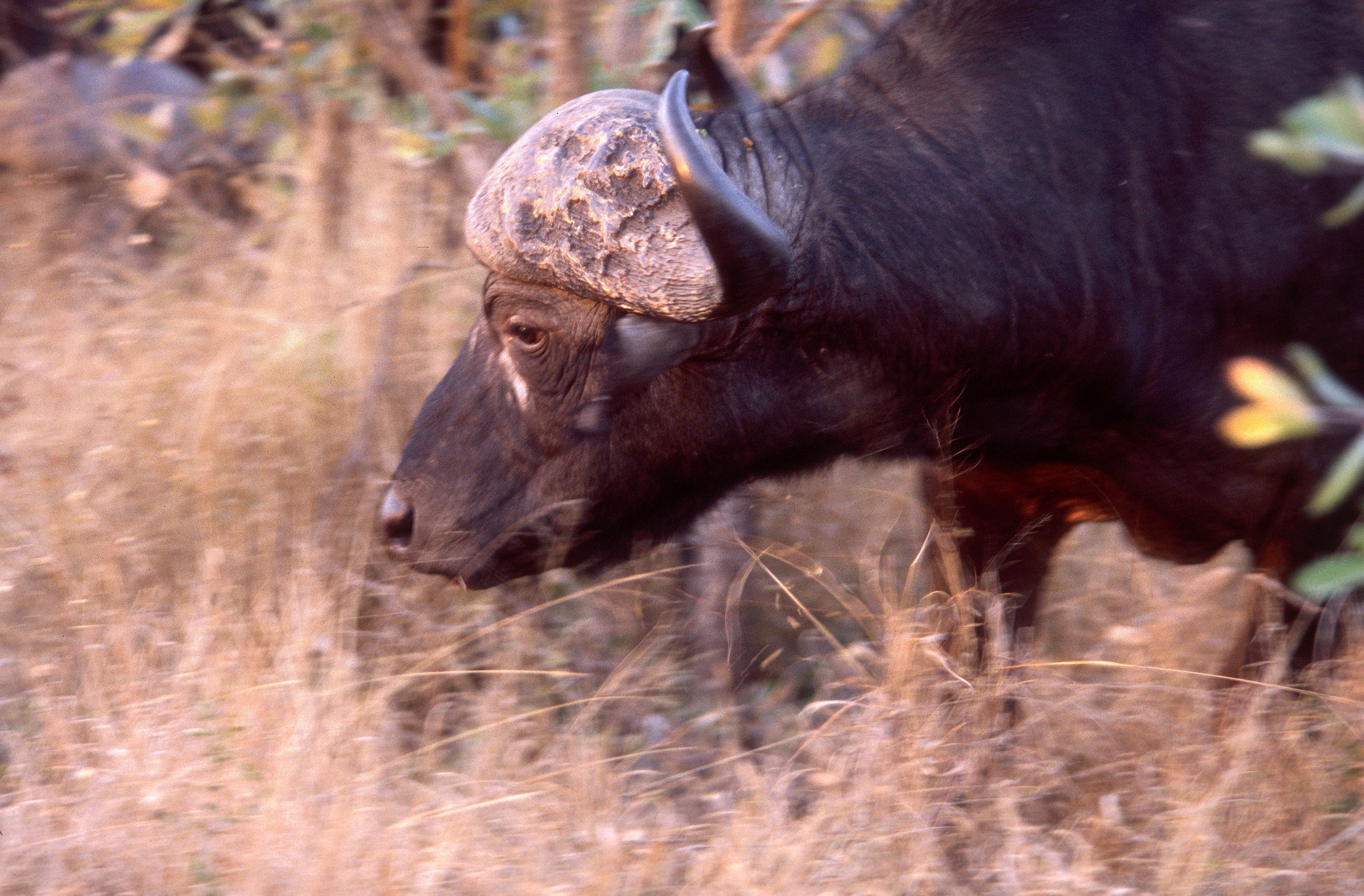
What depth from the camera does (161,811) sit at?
2508 mm

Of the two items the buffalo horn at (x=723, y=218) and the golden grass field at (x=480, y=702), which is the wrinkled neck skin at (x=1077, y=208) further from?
the golden grass field at (x=480, y=702)

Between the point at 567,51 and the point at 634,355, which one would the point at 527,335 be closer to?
the point at 634,355

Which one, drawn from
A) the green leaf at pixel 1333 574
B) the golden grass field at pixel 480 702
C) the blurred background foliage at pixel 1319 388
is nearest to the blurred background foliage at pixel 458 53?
the golden grass field at pixel 480 702

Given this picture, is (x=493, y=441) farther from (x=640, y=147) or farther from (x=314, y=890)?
(x=314, y=890)

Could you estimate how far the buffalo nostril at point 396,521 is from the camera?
2979mm

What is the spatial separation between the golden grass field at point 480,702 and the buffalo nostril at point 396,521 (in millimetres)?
298

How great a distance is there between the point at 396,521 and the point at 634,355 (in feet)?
2.43

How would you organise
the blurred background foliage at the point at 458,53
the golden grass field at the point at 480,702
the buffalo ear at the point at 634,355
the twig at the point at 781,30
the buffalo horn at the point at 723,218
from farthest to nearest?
the blurred background foliage at the point at 458,53, the twig at the point at 781,30, the buffalo ear at the point at 634,355, the golden grass field at the point at 480,702, the buffalo horn at the point at 723,218

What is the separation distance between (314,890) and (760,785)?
97 cm

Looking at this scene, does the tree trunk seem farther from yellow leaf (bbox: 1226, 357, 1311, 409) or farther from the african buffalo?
yellow leaf (bbox: 1226, 357, 1311, 409)

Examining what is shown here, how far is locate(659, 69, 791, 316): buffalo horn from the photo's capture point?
7.84ft

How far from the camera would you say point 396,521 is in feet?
9.83

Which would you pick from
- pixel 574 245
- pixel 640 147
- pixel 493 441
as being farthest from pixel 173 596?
pixel 640 147


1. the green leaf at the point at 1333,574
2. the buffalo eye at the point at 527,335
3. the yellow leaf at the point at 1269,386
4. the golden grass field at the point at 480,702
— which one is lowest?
the golden grass field at the point at 480,702
